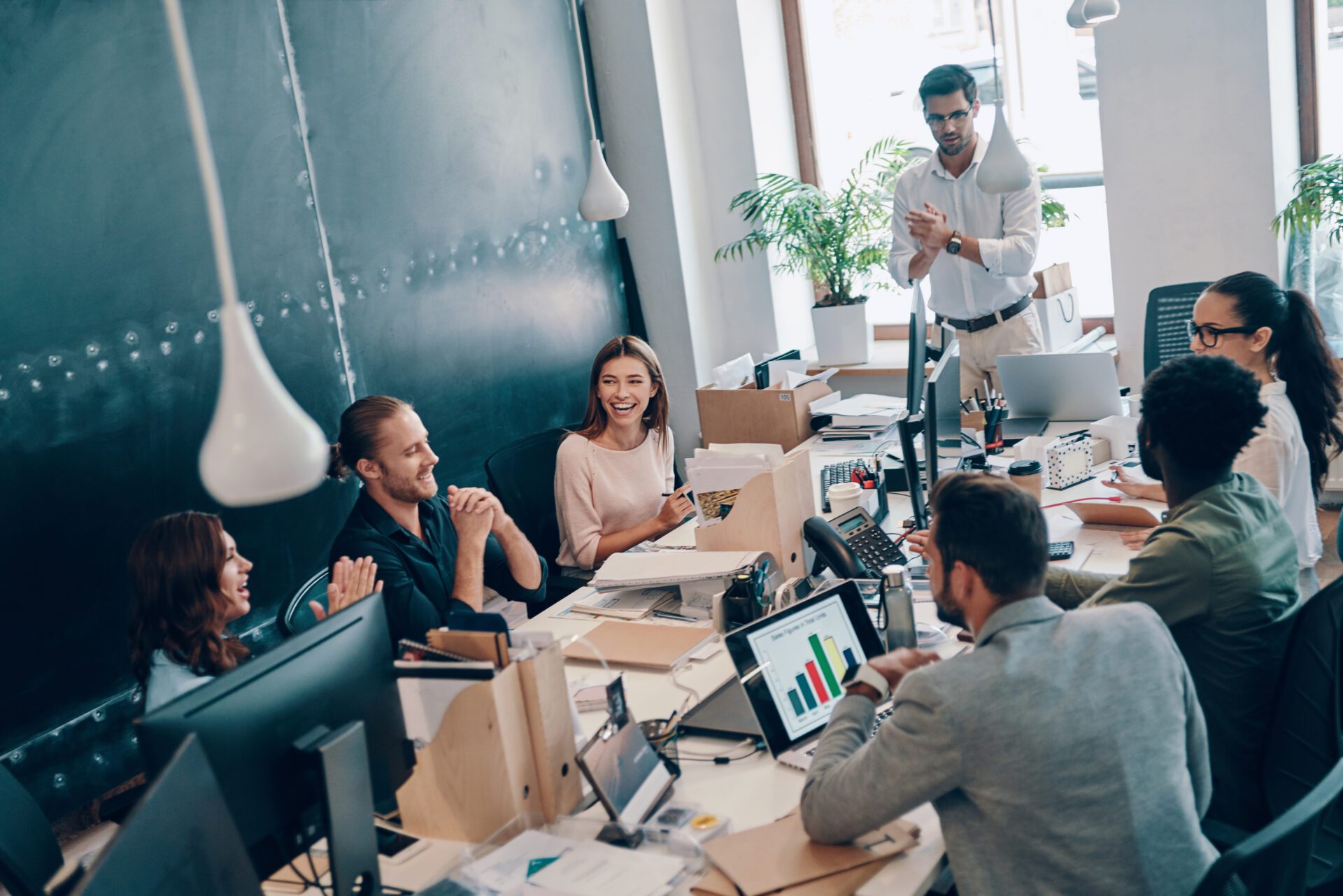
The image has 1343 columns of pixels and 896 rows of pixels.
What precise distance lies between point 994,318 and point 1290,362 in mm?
1895

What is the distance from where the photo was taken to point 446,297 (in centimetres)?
475

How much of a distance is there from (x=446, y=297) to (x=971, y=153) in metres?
2.21

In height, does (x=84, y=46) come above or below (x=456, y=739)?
above

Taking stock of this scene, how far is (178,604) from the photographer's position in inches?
95.0

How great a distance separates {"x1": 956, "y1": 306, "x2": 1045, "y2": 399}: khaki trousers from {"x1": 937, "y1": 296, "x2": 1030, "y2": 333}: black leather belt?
0.01 meters

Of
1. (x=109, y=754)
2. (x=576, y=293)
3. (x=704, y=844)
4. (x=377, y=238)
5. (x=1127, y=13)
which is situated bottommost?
(x=109, y=754)

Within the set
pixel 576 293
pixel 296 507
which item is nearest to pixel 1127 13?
pixel 576 293

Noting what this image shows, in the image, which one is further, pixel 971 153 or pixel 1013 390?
pixel 971 153

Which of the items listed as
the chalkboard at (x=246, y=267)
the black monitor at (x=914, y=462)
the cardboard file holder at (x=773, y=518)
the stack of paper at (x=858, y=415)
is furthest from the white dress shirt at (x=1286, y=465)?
the chalkboard at (x=246, y=267)

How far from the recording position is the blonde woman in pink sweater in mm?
3584

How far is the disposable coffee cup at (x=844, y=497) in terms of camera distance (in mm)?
3158

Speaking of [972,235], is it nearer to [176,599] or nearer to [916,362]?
[916,362]

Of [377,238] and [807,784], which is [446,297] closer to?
[377,238]

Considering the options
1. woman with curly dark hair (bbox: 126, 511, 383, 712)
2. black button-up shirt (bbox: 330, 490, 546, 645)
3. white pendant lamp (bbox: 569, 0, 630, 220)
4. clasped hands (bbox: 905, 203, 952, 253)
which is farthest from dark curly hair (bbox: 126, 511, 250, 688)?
clasped hands (bbox: 905, 203, 952, 253)
